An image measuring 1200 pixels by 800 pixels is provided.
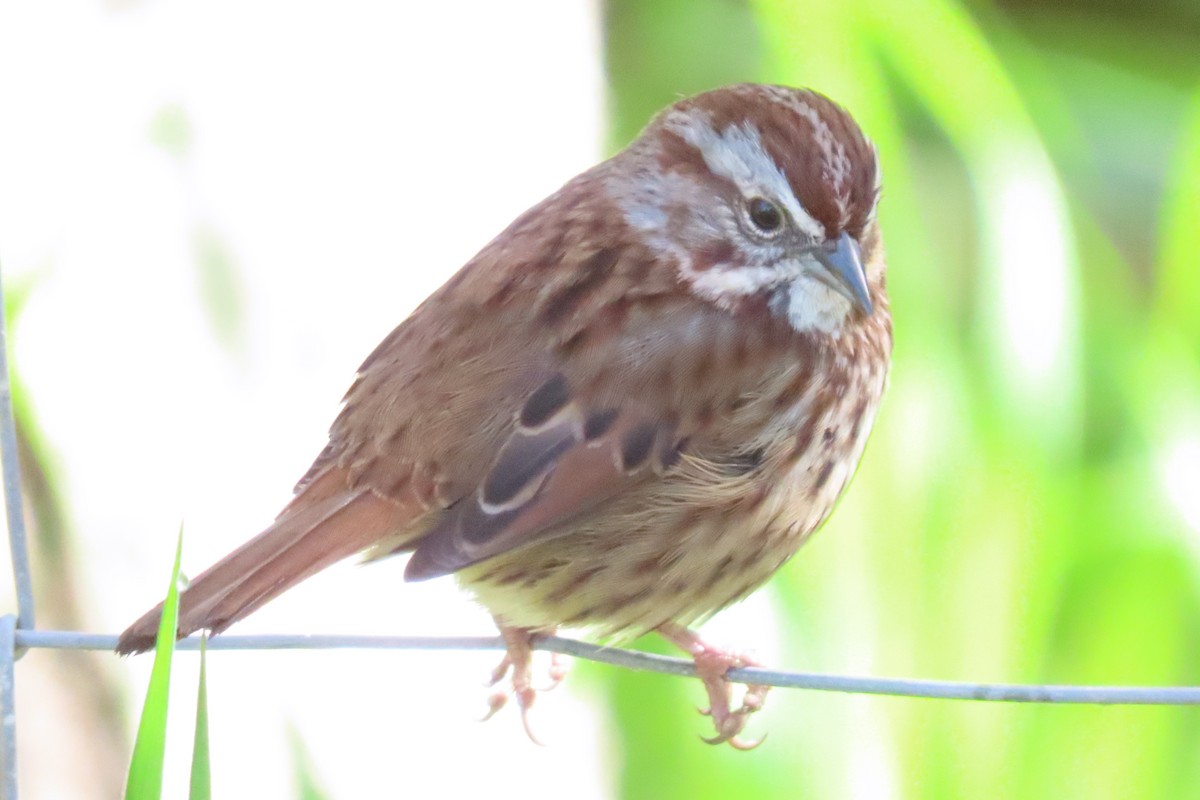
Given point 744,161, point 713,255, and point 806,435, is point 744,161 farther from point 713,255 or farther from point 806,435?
point 806,435

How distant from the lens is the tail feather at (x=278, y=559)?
1.74 metres

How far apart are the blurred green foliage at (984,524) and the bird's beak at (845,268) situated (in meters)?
0.56

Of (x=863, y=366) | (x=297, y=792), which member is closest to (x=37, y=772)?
(x=297, y=792)

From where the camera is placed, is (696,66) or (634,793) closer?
(634,793)

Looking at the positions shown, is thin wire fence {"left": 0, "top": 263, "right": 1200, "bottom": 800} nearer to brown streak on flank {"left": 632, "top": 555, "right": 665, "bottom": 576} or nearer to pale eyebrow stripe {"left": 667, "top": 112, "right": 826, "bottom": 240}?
brown streak on flank {"left": 632, "top": 555, "right": 665, "bottom": 576}

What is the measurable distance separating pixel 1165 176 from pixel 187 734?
2.49 metres

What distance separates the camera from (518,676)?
228 centimetres

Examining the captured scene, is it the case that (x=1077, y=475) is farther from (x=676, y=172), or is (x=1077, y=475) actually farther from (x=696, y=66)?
(x=696, y=66)

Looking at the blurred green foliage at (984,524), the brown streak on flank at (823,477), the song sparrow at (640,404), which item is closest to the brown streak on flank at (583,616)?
the song sparrow at (640,404)

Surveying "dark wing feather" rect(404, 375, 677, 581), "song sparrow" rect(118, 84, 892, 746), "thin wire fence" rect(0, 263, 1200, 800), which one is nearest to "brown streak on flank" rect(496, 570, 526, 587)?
"song sparrow" rect(118, 84, 892, 746)

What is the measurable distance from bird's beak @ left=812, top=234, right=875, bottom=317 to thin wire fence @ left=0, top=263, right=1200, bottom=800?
0.58m

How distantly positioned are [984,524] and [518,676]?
791 millimetres

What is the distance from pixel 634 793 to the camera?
2619mm

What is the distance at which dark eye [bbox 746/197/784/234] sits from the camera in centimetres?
204
